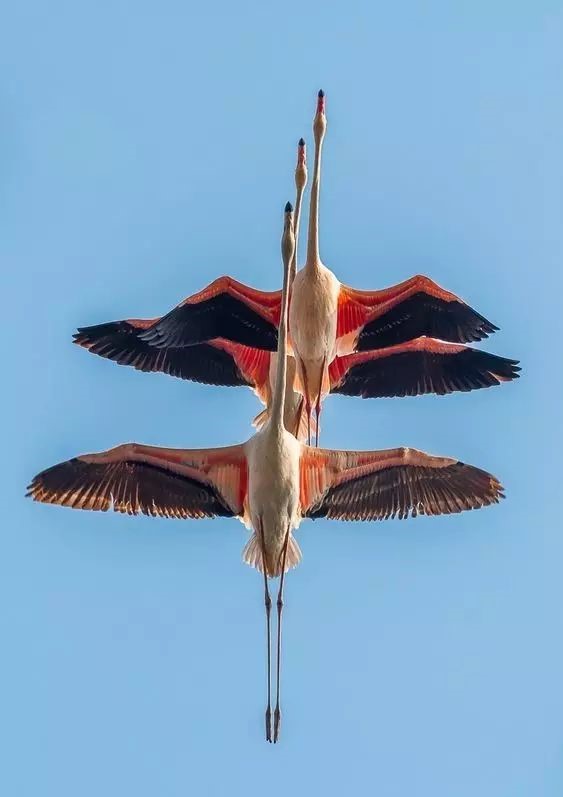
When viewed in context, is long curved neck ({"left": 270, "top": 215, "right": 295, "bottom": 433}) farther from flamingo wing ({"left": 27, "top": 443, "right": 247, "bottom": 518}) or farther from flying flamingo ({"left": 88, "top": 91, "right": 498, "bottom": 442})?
flying flamingo ({"left": 88, "top": 91, "right": 498, "bottom": 442})

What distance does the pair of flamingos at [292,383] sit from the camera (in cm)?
1631

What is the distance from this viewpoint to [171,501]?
1689 centimetres

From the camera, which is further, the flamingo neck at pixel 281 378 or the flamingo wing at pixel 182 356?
the flamingo wing at pixel 182 356

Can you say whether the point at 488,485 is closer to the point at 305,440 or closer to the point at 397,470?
the point at 397,470

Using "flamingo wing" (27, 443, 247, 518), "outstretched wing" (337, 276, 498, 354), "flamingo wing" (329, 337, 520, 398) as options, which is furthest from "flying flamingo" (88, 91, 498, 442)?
"flamingo wing" (27, 443, 247, 518)

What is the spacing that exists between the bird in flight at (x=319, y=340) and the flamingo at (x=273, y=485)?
6.08 feet

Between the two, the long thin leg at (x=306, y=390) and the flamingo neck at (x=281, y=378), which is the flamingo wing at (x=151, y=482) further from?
the long thin leg at (x=306, y=390)

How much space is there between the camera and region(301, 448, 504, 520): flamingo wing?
1661 centimetres

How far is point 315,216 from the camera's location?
758 inches

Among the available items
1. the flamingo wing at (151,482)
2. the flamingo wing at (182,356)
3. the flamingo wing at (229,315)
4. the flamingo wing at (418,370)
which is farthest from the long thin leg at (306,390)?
the flamingo wing at (151,482)

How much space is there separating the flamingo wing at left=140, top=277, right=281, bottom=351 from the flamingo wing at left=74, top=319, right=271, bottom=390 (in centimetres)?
32

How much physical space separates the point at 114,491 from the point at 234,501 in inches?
52.5

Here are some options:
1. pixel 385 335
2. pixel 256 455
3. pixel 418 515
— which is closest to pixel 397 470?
pixel 418 515

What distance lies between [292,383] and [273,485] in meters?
3.36
